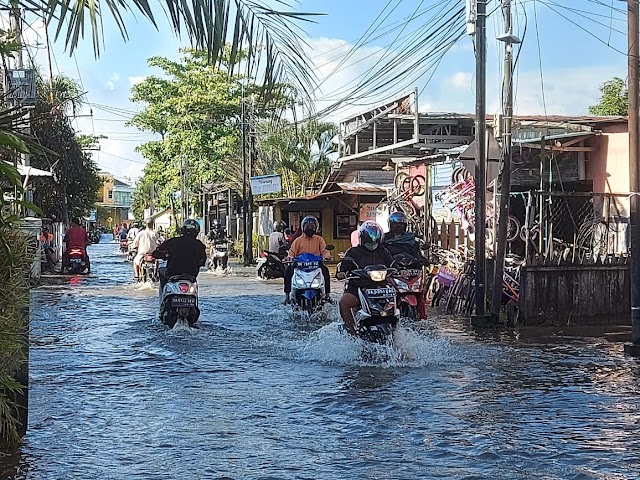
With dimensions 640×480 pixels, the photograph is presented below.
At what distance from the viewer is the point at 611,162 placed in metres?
17.8

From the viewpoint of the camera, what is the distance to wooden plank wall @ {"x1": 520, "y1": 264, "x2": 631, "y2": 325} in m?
13.7

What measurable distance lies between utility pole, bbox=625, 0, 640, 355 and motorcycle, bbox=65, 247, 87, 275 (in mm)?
18931

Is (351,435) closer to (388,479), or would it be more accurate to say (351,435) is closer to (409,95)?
(388,479)

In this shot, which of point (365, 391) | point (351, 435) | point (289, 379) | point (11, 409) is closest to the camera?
point (11, 409)

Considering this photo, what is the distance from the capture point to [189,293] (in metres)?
12.1

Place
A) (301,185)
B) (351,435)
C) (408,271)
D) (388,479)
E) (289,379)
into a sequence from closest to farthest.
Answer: (388,479), (351,435), (289,379), (408,271), (301,185)

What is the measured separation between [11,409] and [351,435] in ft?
8.01

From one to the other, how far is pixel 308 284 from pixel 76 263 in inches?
569

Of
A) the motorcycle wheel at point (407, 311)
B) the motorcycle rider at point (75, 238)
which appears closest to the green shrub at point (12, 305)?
the motorcycle wheel at point (407, 311)

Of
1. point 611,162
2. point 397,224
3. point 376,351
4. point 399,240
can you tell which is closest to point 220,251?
point 611,162

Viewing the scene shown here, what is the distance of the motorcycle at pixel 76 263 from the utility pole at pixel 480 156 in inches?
618

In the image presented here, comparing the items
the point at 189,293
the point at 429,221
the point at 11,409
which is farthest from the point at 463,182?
the point at 11,409

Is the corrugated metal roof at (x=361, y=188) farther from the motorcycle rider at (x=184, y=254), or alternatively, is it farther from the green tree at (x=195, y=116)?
the motorcycle rider at (x=184, y=254)

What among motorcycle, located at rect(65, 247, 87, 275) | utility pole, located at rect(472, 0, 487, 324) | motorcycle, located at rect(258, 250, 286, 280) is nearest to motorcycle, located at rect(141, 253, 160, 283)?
motorcycle, located at rect(258, 250, 286, 280)
